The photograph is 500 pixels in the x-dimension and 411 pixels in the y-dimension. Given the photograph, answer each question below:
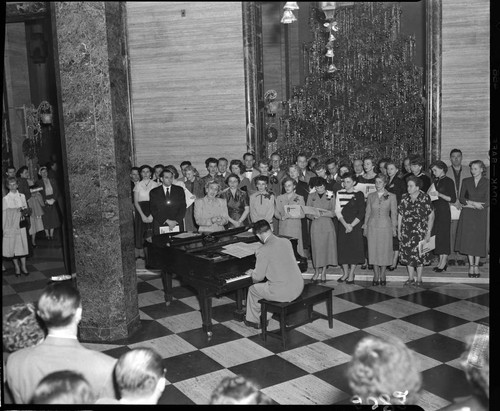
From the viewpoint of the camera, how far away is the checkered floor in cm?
455

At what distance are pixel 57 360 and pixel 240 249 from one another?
2973 millimetres

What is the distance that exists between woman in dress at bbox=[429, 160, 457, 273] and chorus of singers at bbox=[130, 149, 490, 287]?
0.04ft

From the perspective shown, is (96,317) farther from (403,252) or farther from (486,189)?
(486,189)

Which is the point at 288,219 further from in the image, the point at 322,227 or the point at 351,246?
the point at 351,246

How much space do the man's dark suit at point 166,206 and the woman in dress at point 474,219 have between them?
3.75 metres

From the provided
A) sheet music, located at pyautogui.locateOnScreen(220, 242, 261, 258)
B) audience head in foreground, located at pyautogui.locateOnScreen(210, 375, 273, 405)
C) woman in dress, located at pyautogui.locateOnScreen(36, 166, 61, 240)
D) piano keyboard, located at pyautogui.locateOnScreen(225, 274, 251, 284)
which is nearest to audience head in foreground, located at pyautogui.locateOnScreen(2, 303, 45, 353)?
audience head in foreground, located at pyautogui.locateOnScreen(210, 375, 273, 405)

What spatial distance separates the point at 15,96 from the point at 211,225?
26.4 ft

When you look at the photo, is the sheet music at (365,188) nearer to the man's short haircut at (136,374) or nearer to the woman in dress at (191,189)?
the woman in dress at (191,189)

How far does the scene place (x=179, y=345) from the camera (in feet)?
18.0

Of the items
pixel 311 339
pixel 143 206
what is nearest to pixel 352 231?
pixel 311 339

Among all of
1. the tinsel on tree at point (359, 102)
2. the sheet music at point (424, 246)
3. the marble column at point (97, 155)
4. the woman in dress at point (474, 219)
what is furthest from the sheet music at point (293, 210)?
the tinsel on tree at point (359, 102)

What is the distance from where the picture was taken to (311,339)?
18.3 feet

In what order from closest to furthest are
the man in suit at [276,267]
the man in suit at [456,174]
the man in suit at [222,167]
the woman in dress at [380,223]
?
the man in suit at [276,267] < the woman in dress at [380,223] < the man in suit at [456,174] < the man in suit at [222,167]

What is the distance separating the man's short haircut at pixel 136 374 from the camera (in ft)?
8.62
